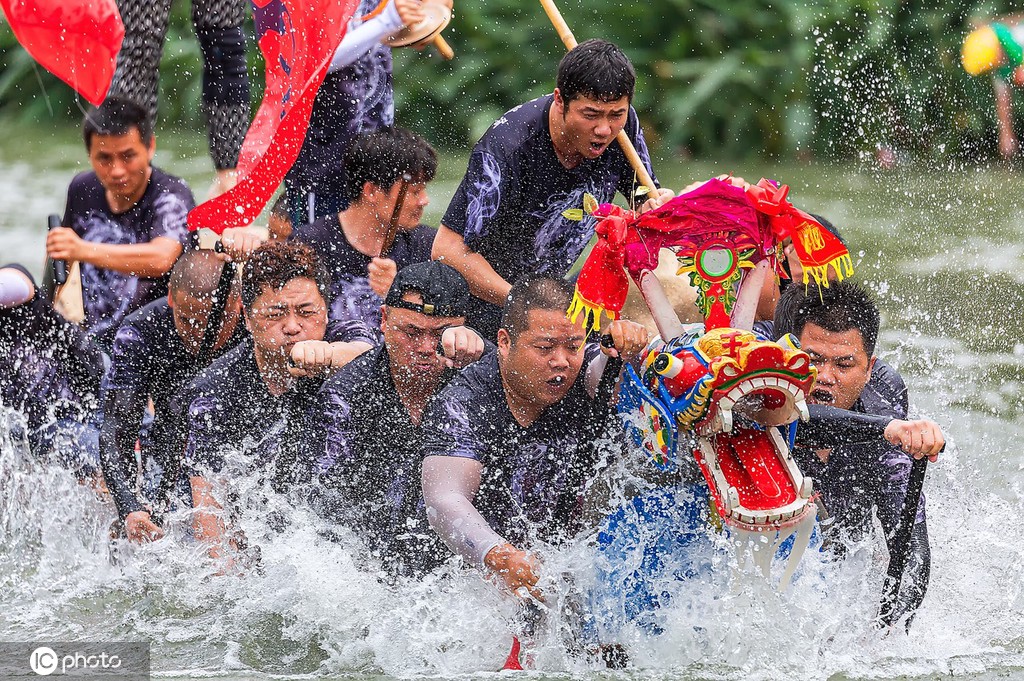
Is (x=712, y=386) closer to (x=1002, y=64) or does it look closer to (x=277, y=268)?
(x=277, y=268)

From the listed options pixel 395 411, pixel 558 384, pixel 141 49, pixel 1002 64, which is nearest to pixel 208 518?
pixel 395 411

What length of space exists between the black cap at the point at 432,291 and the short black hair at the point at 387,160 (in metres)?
0.59

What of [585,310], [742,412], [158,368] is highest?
[585,310]

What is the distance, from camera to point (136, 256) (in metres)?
4.03

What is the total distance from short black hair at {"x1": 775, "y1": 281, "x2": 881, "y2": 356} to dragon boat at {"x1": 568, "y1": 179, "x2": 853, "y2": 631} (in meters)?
0.22

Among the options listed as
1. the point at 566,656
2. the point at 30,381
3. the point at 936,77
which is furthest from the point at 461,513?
the point at 936,77

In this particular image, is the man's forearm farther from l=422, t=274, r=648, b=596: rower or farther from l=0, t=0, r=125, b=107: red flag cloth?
l=422, t=274, r=648, b=596: rower

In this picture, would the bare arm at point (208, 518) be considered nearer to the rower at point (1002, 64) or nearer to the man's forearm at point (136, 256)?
the man's forearm at point (136, 256)

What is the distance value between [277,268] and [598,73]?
3.09 ft

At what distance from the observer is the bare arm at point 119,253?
3.90 meters

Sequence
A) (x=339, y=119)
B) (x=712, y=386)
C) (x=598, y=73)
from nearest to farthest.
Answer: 1. (x=712, y=386)
2. (x=598, y=73)
3. (x=339, y=119)

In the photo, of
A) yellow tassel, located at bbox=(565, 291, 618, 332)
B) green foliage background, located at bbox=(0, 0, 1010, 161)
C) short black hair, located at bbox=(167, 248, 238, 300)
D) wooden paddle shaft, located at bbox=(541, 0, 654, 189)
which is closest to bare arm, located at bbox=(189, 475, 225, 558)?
short black hair, located at bbox=(167, 248, 238, 300)

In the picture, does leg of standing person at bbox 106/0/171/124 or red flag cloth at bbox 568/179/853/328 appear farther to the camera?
leg of standing person at bbox 106/0/171/124

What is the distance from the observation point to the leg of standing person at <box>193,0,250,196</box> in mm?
4293
